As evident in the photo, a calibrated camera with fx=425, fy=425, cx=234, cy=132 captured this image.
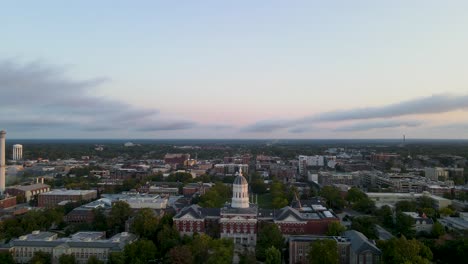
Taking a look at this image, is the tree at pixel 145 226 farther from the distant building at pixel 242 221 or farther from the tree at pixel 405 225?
the tree at pixel 405 225


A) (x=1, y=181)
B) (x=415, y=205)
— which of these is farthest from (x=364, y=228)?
(x=1, y=181)

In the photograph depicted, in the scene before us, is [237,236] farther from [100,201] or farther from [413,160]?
[413,160]

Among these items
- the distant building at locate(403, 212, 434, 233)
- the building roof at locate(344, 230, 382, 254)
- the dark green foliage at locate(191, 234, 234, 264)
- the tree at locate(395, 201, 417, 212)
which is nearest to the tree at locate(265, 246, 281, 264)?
the dark green foliage at locate(191, 234, 234, 264)

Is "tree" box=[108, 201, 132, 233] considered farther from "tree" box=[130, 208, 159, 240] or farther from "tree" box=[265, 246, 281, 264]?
"tree" box=[265, 246, 281, 264]

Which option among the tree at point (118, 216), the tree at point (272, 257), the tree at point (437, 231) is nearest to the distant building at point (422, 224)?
the tree at point (437, 231)

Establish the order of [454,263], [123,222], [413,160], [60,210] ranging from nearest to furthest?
[454,263], [123,222], [60,210], [413,160]
